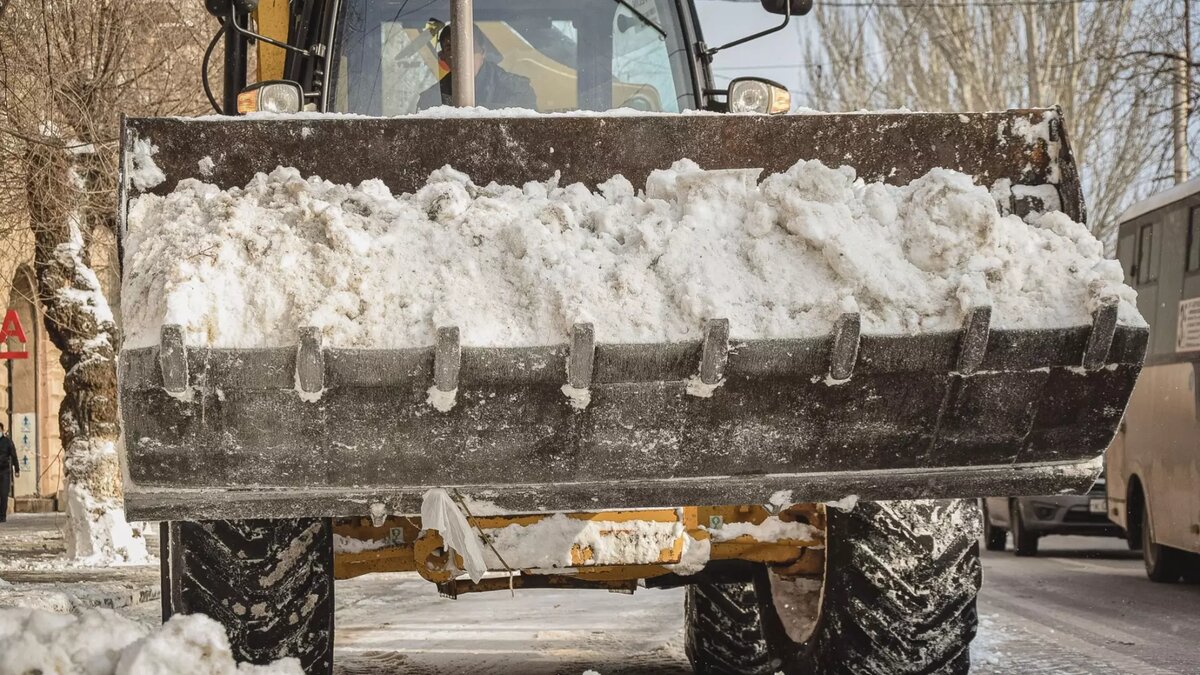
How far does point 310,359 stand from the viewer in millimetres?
3580

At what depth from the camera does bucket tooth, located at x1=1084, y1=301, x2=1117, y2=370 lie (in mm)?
3820

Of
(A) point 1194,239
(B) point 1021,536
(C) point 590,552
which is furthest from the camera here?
(B) point 1021,536

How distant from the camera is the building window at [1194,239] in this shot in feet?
39.0

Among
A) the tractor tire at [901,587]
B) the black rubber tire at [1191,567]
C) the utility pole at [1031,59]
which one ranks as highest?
the utility pole at [1031,59]

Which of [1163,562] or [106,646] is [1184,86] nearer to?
[1163,562]

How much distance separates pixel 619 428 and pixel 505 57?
7.95 ft

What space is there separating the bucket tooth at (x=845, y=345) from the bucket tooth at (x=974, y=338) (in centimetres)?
25

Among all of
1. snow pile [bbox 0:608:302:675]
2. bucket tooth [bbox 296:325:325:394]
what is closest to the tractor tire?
bucket tooth [bbox 296:325:325:394]

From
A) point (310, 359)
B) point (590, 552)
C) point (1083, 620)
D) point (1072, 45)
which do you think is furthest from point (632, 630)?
point (1072, 45)

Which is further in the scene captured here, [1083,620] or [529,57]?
[1083,620]

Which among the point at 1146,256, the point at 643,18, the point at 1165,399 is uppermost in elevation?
the point at 643,18

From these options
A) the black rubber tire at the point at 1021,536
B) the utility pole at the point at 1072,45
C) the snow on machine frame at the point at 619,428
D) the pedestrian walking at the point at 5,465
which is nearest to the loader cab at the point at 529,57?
the snow on machine frame at the point at 619,428

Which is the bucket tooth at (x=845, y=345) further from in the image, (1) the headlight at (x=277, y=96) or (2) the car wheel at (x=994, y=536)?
(2) the car wheel at (x=994, y=536)

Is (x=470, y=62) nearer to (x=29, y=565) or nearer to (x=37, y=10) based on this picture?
(x=37, y=10)
